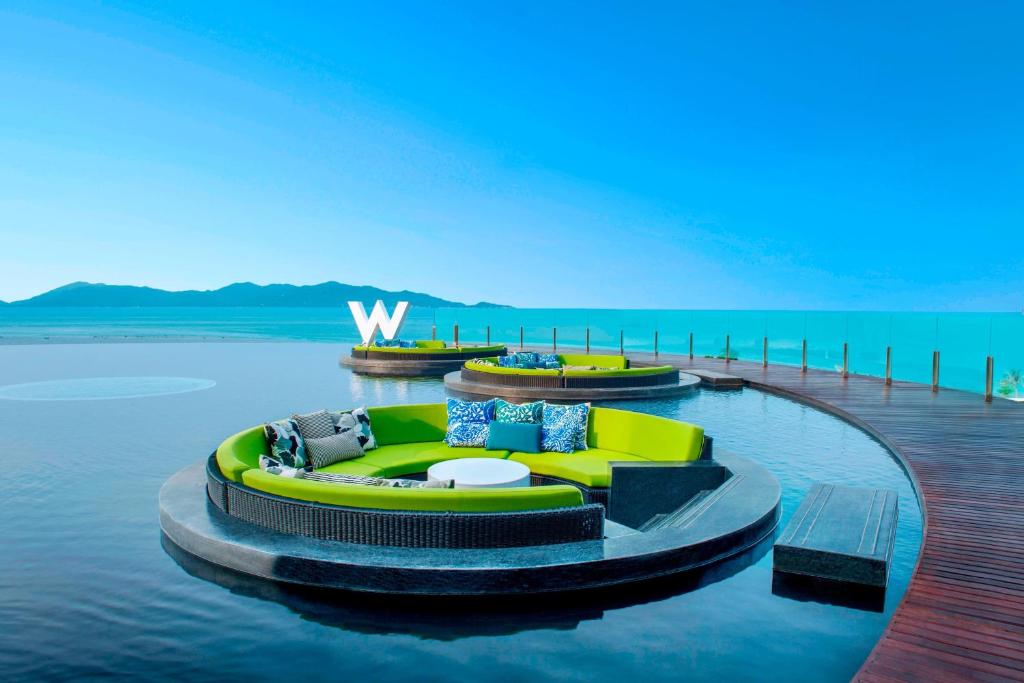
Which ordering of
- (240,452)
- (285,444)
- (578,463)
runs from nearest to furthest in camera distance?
(240,452), (285,444), (578,463)

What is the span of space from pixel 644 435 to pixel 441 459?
6.95 feet

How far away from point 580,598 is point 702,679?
0.98 m

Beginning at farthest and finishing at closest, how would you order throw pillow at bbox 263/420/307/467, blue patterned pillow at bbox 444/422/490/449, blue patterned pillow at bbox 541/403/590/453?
blue patterned pillow at bbox 444/422/490/449, blue patterned pillow at bbox 541/403/590/453, throw pillow at bbox 263/420/307/467

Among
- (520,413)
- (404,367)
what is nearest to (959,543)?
(520,413)

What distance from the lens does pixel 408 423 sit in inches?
291

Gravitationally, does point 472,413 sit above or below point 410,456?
above

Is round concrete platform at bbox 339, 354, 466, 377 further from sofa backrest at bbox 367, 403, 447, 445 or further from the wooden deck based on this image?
sofa backrest at bbox 367, 403, 447, 445

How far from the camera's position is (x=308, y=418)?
6520 mm

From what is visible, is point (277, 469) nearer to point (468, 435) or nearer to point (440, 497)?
point (440, 497)

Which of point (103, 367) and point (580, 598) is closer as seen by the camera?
point (580, 598)

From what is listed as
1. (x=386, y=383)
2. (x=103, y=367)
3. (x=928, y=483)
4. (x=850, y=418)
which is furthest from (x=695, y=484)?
(x=103, y=367)

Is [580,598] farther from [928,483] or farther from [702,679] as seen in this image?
[928,483]

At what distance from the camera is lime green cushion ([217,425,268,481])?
518cm

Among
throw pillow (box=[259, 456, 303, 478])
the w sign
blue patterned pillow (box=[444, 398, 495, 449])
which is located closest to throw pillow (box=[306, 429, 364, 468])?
throw pillow (box=[259, 456, 303, 478])
